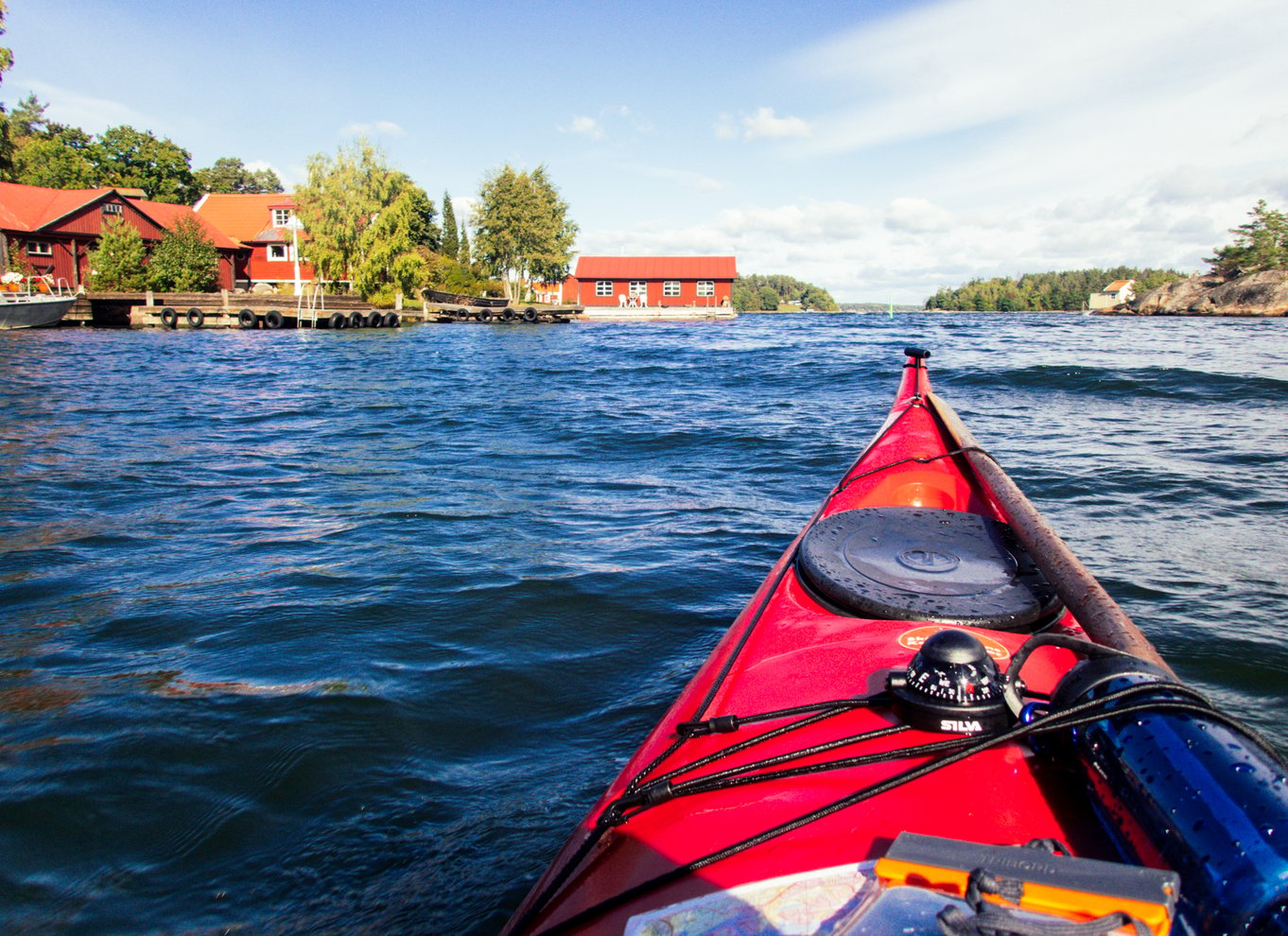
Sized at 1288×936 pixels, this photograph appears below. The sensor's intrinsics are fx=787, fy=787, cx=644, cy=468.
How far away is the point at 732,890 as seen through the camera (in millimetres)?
1267

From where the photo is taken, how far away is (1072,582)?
2137mm

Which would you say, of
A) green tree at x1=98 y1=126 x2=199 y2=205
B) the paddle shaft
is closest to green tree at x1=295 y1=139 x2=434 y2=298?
green tree at x1=98 y1=126 x2=199 y2=205

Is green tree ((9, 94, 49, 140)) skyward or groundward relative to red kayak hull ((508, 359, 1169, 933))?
skyward

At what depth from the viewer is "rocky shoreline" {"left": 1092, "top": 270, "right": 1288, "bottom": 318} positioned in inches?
1791

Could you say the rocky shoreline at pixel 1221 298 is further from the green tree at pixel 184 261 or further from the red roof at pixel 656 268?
the green tree at pixel 184 261

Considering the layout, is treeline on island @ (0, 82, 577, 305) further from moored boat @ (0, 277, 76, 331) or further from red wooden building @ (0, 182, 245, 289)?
moored boat @ (0, 277, 76, 331)

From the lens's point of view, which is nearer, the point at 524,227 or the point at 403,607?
the point at 403,607

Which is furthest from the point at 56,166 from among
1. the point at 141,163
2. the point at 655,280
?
the point at 655,280

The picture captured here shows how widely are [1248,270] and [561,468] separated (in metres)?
61.6

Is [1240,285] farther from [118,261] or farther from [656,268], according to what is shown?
[118,261]

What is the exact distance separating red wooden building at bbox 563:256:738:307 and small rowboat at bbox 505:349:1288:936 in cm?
5594

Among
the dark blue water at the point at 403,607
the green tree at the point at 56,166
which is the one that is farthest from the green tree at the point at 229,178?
the dark blue water at the point at 403,607

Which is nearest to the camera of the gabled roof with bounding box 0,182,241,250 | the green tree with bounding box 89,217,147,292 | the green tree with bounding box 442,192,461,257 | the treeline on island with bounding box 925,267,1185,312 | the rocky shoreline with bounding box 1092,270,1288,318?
the green tree with bounding box 89,217,147,292

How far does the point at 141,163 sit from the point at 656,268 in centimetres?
3469
